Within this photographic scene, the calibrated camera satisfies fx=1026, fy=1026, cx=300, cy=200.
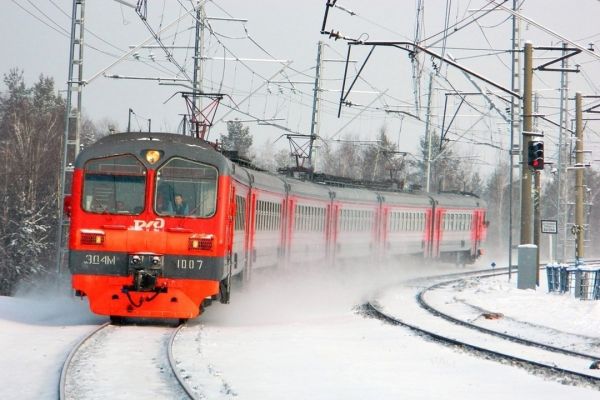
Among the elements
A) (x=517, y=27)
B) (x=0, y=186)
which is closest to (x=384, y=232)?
(x=517, y=27)

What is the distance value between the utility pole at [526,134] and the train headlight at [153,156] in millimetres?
12921

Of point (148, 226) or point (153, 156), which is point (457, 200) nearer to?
point (153, 156)

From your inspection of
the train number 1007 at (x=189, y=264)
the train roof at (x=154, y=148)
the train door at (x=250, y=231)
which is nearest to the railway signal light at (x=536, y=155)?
the train door at (x=250, y=231)

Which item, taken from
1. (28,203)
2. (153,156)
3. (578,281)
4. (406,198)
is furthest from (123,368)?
(28,203)

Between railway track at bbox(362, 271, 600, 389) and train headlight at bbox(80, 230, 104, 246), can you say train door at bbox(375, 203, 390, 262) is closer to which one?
railway track at bbox(362, 271, 600, 389)

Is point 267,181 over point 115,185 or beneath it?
over

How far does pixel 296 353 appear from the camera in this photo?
13.2 meters

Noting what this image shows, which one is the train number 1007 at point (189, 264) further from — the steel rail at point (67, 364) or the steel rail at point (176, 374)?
the steel rail at point (67, 364)

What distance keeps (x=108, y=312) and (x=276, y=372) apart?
4624 millimetres

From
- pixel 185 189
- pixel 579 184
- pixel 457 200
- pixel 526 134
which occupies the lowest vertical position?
pixel 185 189

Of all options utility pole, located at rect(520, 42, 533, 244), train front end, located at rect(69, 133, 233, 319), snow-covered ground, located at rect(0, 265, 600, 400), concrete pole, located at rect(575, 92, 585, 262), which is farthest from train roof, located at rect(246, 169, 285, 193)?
concrete pole, located at rect(575, 92, 585, 262)

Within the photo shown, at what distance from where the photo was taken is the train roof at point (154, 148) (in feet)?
51.2

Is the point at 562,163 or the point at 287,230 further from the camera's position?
the point at 562,163

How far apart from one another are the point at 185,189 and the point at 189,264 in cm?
117
